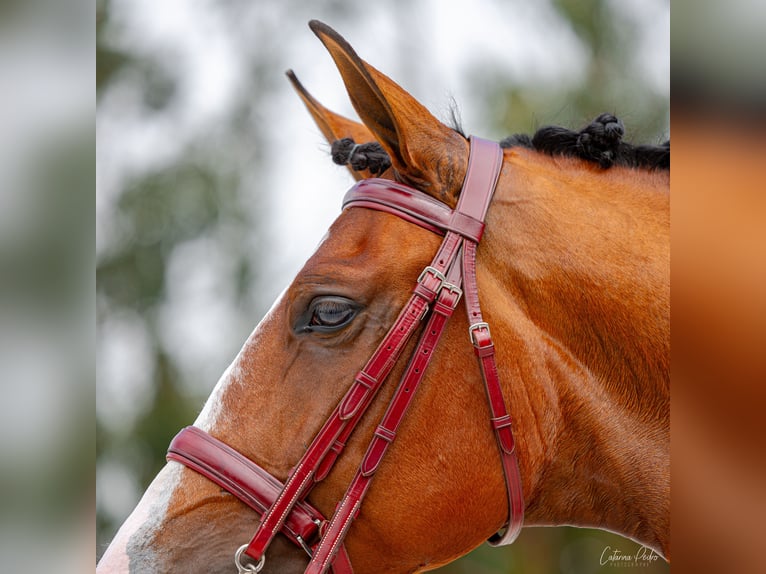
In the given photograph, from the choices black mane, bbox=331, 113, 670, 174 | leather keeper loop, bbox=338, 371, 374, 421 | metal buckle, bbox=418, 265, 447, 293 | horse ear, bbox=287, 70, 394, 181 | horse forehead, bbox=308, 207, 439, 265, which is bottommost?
leather keeper loop, bbox=338, 371, 374, 421

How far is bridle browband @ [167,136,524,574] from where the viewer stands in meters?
1.67

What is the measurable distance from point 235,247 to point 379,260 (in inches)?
196

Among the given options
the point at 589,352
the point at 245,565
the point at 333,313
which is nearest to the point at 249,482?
the point at 245,565

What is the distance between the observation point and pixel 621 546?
15.0ft

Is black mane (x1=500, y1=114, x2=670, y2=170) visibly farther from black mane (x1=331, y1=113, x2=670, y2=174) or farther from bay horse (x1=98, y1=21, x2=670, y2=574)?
bay horse (x1=98, y1=21, x2=670, y2=574)

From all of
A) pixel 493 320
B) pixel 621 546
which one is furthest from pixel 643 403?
pixel 621 546

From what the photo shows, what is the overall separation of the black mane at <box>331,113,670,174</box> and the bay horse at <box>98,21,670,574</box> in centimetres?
19

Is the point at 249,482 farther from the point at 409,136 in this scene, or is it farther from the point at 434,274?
the point at 409,136

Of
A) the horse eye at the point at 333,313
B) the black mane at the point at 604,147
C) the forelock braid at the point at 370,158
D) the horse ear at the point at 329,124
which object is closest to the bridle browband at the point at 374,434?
the horse eye at the point at 333,313

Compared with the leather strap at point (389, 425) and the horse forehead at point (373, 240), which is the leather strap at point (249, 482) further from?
the horse forehead at point (373, 240)

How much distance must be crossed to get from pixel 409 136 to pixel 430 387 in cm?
72

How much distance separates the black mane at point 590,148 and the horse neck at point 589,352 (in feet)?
0.97

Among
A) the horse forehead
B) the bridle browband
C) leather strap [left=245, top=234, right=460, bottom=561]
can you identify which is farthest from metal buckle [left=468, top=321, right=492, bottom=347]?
the horse forehead

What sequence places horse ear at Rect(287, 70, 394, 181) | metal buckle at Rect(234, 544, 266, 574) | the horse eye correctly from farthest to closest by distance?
1. horse ear at Rect(287, 70, 394, 181)
2. the horse eye
3. metal buckle at Rect(234, 544, 266, 574)
